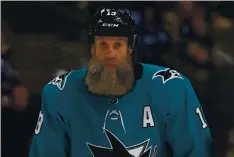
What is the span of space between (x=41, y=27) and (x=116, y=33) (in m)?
0.29

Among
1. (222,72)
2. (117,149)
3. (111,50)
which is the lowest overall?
(117,149)

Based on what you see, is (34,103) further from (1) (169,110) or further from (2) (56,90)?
(1) (169,110)

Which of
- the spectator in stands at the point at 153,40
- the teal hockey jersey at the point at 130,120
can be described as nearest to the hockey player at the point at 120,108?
A: the teal hockey jersey at the point at 130,120

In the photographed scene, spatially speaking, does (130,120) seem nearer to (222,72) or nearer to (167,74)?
(167,74)

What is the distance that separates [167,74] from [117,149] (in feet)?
0.74

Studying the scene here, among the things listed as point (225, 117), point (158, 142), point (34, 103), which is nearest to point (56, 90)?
point (34, 103)

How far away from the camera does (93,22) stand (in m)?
1.12

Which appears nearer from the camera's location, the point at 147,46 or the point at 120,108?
the point at 120,108

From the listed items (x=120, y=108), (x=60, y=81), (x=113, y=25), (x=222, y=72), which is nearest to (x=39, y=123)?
(x=60, y=81)

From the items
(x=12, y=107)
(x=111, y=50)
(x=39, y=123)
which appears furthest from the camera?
(x=12, y=107)

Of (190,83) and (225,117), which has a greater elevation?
(190,83)

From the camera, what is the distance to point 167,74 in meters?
1.15

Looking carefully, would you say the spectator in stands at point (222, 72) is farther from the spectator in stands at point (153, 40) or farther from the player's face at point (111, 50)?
the player's face at point (111, 50)

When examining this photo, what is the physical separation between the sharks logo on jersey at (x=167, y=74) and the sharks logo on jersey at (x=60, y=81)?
229 millimetres
